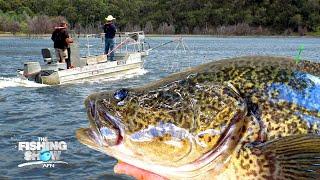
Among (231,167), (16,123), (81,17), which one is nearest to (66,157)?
(16,123)

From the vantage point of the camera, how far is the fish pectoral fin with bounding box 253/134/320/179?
9.55 feet

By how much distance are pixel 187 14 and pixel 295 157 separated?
165 meters

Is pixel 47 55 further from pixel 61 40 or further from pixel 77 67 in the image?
pixel 77 67

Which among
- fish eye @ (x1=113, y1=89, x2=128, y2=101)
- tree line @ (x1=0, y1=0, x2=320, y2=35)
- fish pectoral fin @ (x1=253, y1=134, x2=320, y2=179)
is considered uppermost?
fish eye @ (x1=113, y1=89, x2=128, y2=101)

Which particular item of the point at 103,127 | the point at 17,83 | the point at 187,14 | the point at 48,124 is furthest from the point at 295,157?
the point at 187,14

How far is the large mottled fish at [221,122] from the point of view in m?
3.03

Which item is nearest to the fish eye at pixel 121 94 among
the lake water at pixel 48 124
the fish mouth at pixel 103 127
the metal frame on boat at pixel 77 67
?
the fish mouth at pixel 103 127

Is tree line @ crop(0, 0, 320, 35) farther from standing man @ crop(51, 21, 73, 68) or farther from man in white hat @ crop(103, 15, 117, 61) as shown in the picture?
standing man @ crop(51, 21, 73, 68)

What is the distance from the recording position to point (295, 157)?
2900 mm

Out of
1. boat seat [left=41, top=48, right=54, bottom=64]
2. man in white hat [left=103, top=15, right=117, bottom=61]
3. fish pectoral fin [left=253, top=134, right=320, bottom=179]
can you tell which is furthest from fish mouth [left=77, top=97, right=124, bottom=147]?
man in white hat [left=103, top=15, right=117, bottom=61]

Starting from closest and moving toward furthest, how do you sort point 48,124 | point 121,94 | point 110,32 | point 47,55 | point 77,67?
point 121,94 < point 48,124 < point 47,55 < point 77,67 < point 110,32

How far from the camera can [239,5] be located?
6649 inches

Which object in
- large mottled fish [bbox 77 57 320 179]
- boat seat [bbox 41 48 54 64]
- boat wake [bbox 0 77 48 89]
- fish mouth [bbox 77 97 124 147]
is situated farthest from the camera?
boat seat [bbox 41 48 54 64]

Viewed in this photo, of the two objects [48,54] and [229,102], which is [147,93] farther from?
[48,54]
